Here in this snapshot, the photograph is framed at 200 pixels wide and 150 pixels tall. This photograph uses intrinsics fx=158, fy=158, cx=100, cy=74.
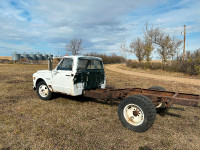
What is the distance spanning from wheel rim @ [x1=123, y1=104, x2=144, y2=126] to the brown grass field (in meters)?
0.28

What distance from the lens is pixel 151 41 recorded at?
3338 cm

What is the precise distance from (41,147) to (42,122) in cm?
131

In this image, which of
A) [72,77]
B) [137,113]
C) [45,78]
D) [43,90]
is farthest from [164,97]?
[43,90]

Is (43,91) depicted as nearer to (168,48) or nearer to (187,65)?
(187,65)

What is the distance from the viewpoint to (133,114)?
13.6ft

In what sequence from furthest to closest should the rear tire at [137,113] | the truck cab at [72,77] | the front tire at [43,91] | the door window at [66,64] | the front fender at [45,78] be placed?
the front tire at [43,91] → the front fender at [45,78] → the door window at [66,64] → the truck cab at [72,77] → the rear tire at [137,113]

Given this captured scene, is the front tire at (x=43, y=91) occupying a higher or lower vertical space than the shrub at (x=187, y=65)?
lower

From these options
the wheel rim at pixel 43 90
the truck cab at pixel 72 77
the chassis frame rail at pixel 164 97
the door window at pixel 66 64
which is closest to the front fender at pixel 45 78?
the truck cab at pixel 72 77

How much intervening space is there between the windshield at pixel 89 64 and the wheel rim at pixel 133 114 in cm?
235

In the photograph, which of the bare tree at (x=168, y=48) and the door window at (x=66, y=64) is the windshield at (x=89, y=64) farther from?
the bare tree at (x=168, y=48)

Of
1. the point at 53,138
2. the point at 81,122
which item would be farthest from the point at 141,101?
the point at 53,138

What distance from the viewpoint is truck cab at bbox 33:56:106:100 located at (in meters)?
5.49

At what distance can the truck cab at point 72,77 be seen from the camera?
5493mm

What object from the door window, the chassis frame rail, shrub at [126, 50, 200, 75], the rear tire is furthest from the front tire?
shrub at [126, 50, 200, 75]
